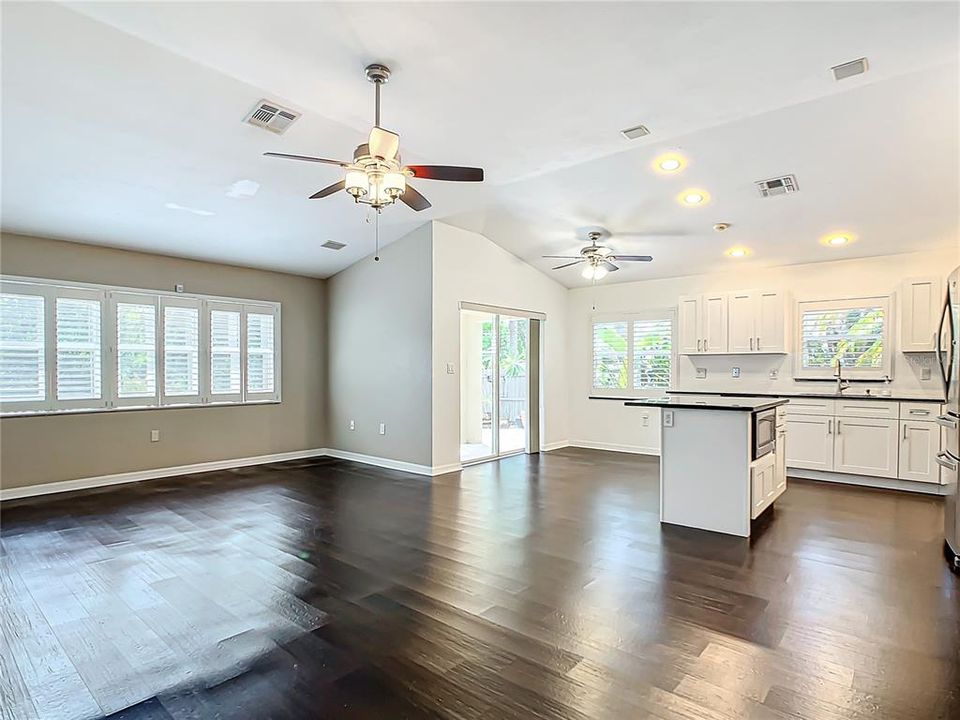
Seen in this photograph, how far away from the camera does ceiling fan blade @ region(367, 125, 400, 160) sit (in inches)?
120

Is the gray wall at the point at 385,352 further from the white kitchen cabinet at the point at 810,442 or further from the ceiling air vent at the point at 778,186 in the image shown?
the white kitchen cabinet at the point at 810,442

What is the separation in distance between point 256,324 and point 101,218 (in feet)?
7.55

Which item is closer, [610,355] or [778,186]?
[778,186]

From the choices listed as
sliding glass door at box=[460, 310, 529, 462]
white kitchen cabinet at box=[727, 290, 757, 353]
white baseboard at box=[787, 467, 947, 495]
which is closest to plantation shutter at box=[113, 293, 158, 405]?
sliding glass door at box=[460, 310, 529, 462]

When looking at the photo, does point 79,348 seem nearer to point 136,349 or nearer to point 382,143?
point 136,349

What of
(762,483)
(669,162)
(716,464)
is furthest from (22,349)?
(762,483)

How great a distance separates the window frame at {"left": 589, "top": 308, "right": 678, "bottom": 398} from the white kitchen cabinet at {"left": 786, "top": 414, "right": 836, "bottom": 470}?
5.60 ft

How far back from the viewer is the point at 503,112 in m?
3.75

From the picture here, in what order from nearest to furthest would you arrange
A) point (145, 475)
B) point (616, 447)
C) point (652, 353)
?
1. point (145, 475)
2. point (652, 353)
3. point (616, 447)

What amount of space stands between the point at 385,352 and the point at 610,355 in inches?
139

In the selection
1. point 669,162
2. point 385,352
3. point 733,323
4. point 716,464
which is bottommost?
point 716,464

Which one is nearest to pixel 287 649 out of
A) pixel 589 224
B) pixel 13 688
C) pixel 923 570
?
pixel 13 688

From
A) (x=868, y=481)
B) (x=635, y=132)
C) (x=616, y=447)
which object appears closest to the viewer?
(x=635, y=132)

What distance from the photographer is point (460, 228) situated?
6621 mm
